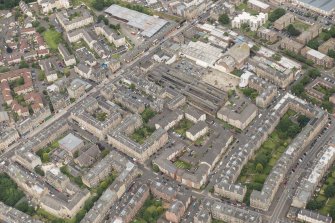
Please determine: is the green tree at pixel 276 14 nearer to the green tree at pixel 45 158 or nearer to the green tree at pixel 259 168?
the green tree at pixel 259 168

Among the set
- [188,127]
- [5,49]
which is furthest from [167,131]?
[5,49]

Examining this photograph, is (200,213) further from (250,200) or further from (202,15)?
(202,15)

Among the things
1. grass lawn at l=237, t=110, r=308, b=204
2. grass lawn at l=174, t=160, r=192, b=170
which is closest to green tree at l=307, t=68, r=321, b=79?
grass lawn at l=237, t=110, r=308, b=204

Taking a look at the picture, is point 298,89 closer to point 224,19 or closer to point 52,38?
point 224,19

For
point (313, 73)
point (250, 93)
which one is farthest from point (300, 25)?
point (250, 93)

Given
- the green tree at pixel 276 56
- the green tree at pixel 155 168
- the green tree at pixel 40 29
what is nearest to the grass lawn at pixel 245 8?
the green tree at pixel 276 56

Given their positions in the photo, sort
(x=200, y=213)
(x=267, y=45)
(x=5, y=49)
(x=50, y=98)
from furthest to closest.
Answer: (x=5, y=49), (x=267, y=45), (x=50, y=98), (x=200, y=213)
